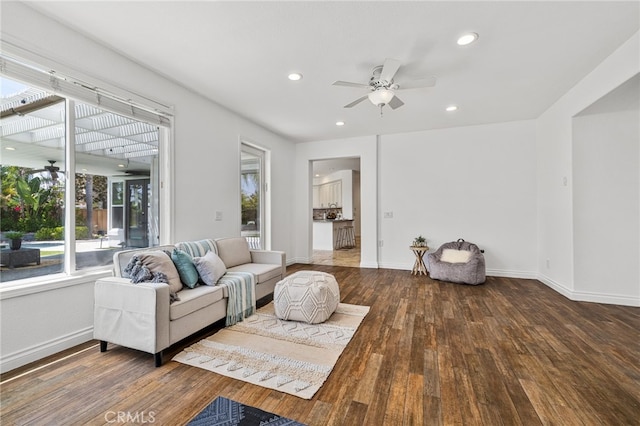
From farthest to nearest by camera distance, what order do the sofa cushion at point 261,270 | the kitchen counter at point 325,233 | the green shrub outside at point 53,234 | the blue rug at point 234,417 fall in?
the kitchen counter at point 325,233 → the sofa cushion at point 261,270 → the green shrub outside at point 53,234 → the blue rug at point 234,417

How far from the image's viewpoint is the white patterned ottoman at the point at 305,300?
2854 mm

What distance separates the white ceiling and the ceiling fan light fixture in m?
0.26

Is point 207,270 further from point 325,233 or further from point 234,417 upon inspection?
point 325,233

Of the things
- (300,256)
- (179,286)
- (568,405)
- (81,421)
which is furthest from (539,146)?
(81,421)

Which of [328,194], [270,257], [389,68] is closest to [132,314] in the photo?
[270,257]

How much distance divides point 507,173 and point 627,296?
238cm

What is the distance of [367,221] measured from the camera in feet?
19.2

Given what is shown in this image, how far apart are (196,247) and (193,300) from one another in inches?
37.5

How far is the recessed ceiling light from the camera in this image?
2.47 meters

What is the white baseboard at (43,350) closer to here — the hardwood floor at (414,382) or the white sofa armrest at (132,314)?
the hardwood floor at (414,382)

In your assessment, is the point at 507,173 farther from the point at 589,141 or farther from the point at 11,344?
the point at 11,344

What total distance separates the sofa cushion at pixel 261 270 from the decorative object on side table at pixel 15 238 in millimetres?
1846

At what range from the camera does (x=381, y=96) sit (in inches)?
123

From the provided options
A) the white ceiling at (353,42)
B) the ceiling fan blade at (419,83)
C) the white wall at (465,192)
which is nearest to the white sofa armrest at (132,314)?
the white ceiling at (353,42)
